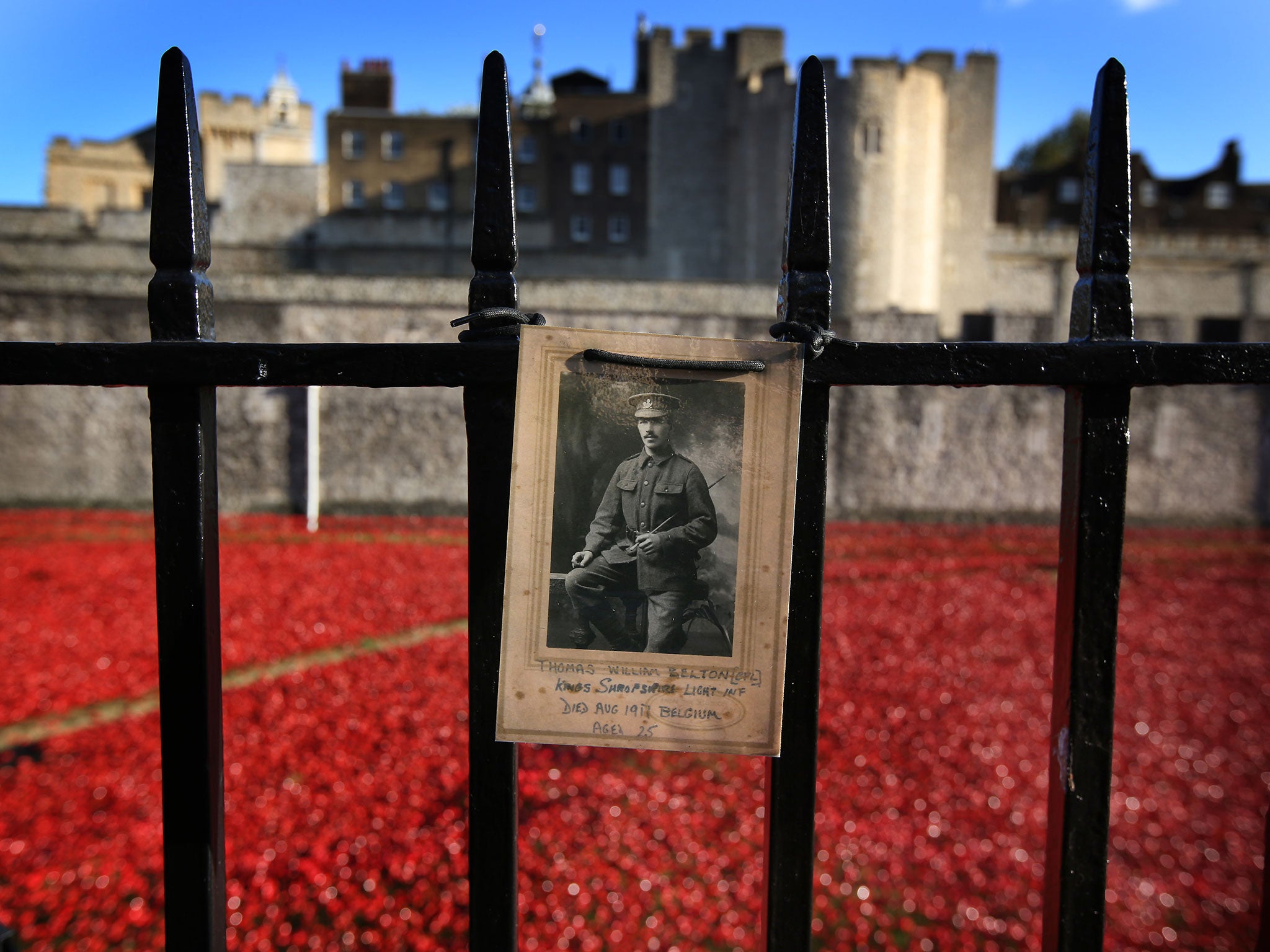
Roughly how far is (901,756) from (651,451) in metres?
5.01

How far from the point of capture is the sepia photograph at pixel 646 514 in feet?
3.72

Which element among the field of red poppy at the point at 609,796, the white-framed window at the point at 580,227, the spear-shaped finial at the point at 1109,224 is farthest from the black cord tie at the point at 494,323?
the white-framed window at the point at 580,227

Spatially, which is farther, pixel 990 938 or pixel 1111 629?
pixel 990 938

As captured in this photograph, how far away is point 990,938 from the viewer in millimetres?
3484

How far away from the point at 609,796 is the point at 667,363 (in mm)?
4189

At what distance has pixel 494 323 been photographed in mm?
1188

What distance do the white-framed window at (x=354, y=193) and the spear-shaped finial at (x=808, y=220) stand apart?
38281mm

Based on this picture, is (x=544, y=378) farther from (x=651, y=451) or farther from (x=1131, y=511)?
(x=1131, y=511)

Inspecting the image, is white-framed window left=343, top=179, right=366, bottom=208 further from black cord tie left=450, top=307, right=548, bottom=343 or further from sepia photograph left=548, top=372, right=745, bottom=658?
sepia photograph left=548, top=372, right=745, bottom=658

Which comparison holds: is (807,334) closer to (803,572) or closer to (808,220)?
(808,220)

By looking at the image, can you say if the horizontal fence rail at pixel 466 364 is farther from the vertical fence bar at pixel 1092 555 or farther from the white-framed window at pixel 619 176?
the white-framed window at pixel 619 176

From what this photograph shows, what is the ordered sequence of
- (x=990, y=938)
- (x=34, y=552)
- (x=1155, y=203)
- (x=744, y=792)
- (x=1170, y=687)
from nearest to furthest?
1. (x=990, y=938)
2. (x=744, y=792)
3. (x=1170, y=687)
4. (x=34, y=552)
5. (x=1155, y=203)

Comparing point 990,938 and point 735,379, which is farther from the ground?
point 735,379

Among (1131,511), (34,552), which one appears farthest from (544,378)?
(1131,511)
